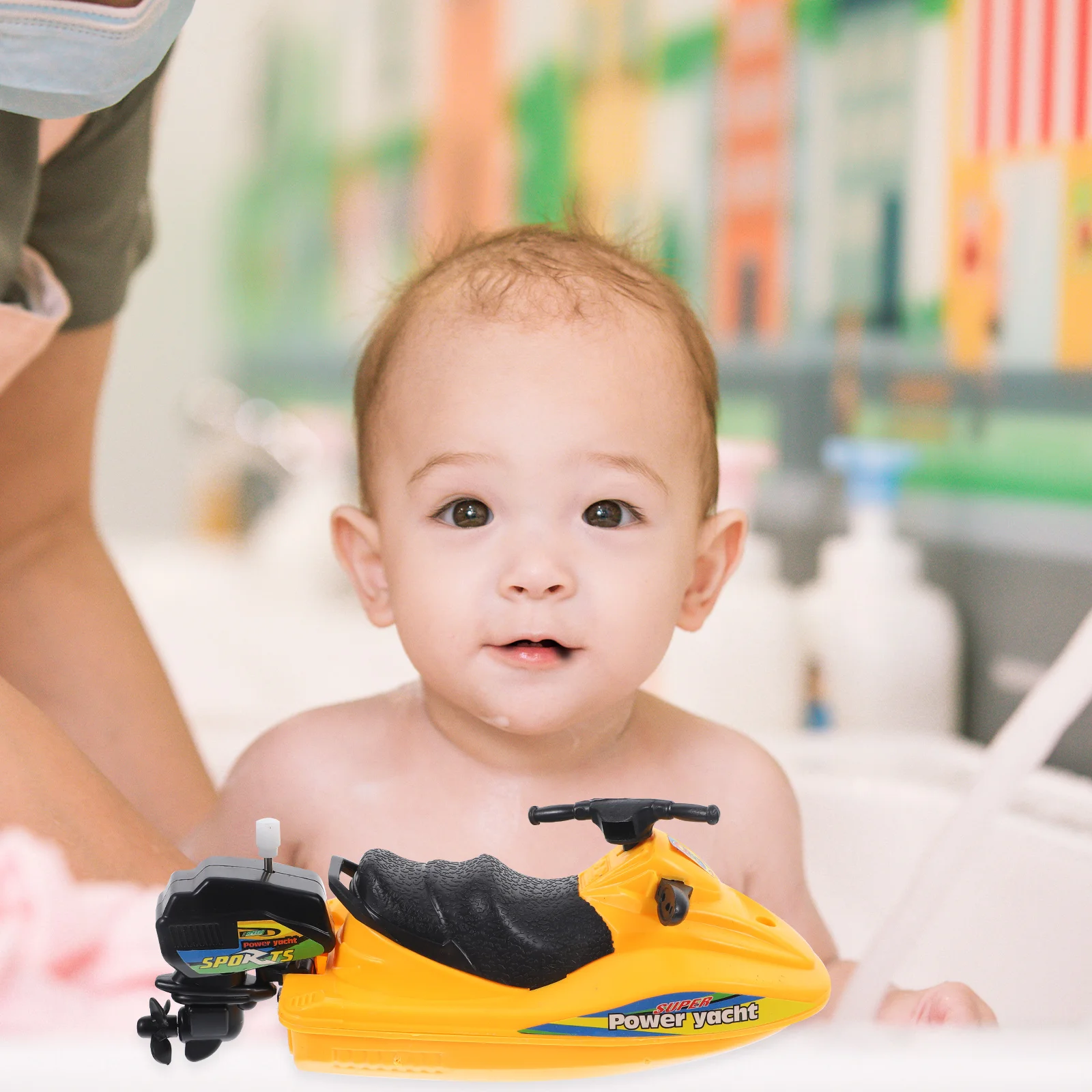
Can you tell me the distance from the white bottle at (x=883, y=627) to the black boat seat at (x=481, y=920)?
0.99 m

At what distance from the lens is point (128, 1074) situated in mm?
400

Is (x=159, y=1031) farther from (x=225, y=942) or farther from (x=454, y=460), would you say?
(x=454, y=460)

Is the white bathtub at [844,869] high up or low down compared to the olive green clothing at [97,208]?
down

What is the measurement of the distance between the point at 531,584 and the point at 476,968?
0.23 meters

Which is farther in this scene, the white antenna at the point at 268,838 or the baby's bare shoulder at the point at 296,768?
the baby's bare shoulder at the point at 296,768

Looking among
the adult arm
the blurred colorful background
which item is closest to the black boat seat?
the adult arm

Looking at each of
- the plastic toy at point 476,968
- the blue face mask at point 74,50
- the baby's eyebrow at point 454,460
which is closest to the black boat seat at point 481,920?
the plastic toy at point 476,968

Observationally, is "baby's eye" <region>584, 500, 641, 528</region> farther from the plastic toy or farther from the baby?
the plastic toy

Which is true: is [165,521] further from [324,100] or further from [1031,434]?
[1031,434]

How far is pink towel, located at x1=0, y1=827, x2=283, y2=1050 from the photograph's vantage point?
0.45 m

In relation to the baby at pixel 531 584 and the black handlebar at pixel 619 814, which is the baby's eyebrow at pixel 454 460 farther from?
the black handlebar at pixel 619 814

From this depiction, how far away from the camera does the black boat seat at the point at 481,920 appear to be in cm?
45

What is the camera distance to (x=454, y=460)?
0.67m

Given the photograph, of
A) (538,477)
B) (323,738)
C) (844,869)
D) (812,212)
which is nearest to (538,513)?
(538,477)
